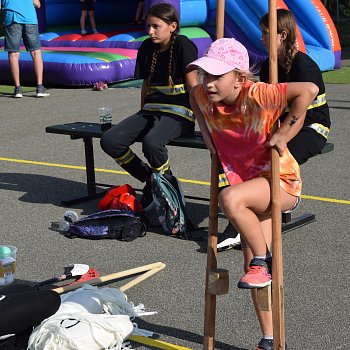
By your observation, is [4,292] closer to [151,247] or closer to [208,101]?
[208,101]

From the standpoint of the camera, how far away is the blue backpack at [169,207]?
6285 millimetres

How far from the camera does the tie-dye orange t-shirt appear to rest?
3.88 metres

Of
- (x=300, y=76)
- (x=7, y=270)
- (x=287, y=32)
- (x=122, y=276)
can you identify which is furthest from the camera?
(x=300, y=76)

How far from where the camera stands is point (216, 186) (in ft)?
13.4

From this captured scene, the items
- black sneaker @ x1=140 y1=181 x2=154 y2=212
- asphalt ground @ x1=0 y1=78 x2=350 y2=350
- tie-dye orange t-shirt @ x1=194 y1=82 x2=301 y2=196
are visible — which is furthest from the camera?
black sneaker @ x1=140 y1=181 x2=154 y2=212

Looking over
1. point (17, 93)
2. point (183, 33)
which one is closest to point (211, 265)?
point (17, 93)

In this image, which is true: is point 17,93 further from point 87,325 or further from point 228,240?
point 87,325

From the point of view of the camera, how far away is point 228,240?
597 cm

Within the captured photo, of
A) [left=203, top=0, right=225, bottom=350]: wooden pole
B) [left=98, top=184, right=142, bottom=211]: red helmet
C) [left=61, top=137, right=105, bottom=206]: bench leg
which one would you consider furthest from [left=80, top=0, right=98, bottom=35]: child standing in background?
[left=203, top=0, right=225, bottom=350]: wooden pole

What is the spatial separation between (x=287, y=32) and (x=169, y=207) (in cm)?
157

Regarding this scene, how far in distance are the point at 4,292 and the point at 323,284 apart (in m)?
2.04

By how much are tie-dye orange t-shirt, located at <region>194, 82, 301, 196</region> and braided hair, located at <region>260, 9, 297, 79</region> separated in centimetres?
178

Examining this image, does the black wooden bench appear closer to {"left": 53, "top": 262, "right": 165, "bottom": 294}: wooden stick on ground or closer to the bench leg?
the bench leg

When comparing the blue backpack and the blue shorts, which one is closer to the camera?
the blue backpack
